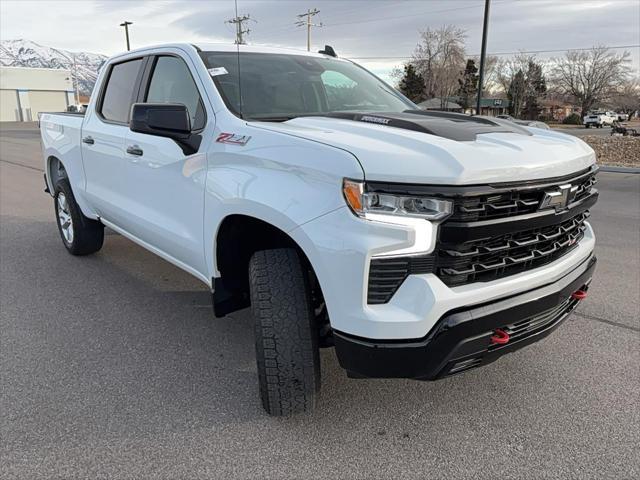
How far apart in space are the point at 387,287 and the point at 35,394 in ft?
6.83

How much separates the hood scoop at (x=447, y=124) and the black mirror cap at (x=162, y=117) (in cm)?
83

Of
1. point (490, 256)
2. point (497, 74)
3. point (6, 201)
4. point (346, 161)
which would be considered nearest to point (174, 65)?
point (346, 161)

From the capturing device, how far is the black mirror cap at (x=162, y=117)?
2.87 metres

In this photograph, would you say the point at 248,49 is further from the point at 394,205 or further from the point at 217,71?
the point at 394,205

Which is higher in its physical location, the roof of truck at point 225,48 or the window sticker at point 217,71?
the roof of truck at point 225,48

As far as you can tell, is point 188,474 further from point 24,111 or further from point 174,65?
point 24,111

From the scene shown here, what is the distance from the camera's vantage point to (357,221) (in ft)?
7.00

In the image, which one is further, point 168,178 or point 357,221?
point 168,178

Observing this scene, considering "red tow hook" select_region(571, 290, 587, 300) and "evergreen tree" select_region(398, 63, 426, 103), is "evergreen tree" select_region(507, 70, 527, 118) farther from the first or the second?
"red tow hook" select_region(571, 290, 587, 300)

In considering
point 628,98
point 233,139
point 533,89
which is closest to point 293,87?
point 233,139

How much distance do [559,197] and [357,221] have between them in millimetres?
976

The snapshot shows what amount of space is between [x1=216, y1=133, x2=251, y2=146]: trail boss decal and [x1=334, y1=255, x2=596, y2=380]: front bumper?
3.53ft

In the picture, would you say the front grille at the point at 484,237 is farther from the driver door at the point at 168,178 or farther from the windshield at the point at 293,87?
the windshield at the point at 293,87

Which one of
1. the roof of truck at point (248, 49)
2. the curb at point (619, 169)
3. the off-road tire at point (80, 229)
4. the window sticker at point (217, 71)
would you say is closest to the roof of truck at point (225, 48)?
the roof of truck at point (248, 49)
